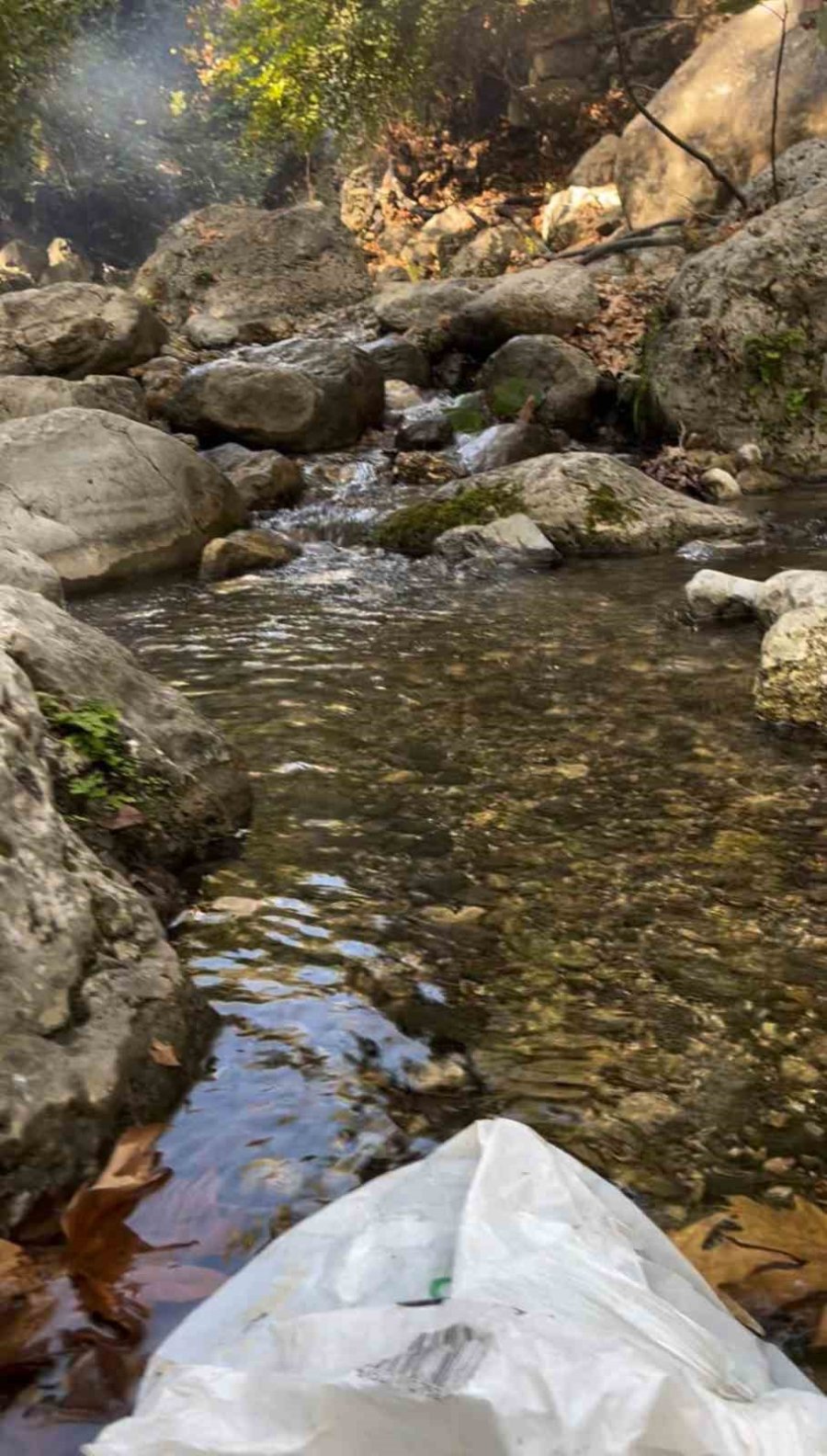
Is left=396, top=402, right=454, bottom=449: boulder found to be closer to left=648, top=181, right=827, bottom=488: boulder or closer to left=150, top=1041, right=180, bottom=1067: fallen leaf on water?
left=648, top=181, right=827, bottom=488: boulder

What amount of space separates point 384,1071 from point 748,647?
412 centimetres

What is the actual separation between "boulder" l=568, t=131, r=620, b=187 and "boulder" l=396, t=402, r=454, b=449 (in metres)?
12.9

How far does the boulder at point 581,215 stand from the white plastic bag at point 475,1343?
71.0 feet

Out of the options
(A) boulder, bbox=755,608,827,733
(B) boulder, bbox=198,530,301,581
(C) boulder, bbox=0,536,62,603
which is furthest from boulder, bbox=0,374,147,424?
(A) boulder, bbox=755,608,827,733

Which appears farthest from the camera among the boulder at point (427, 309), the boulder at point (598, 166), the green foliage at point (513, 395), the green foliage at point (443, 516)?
the boulder at point (598, 166)

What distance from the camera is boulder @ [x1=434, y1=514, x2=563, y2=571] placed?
8.58m

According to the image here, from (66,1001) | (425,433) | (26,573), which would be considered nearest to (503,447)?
(425,433)

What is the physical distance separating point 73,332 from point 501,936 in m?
12.0

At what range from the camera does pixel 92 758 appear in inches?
135

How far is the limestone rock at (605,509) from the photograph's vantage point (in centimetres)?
893

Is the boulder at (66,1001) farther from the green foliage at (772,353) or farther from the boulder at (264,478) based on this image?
the green foliage at (772,353)

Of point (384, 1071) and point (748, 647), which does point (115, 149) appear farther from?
point (384, 1071)

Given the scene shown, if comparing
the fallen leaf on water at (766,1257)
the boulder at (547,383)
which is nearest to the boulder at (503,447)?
the boulder at (547,383)

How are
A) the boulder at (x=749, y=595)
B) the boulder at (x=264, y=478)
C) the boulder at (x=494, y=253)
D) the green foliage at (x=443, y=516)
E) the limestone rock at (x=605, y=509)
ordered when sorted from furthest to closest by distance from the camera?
A: the boulder at (x=494, y=253) → the boulder at (x=264, y=478) → the green foliage at (x=443, y=516) → the limestone rock at (x=605, y=509) → the boulder at (x=749, y=595)
